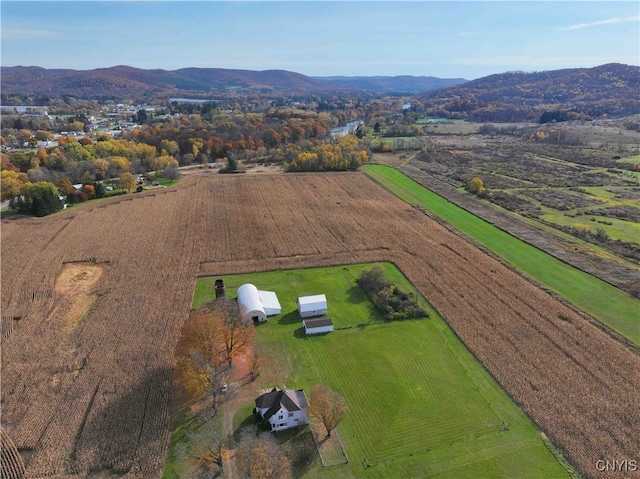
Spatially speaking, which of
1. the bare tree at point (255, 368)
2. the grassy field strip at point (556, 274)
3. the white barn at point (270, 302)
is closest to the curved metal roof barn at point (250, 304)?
the white barn at point (270, 302)

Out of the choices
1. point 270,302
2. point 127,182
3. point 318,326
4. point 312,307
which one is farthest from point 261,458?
point 127,182

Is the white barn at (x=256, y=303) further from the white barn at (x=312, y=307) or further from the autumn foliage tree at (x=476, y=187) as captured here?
the autumn foliage tree at (x=476, y=187)

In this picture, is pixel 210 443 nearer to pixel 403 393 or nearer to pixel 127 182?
pixel 403 393

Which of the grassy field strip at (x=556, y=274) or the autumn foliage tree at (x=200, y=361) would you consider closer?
the autumn foliage tree at (x=200, y=361)

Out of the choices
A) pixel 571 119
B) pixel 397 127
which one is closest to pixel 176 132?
pixel 397 127

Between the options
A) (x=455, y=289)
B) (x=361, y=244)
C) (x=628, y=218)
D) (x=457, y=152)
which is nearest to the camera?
(x=455, y=289)

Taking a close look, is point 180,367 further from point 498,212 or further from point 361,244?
point 498,212
